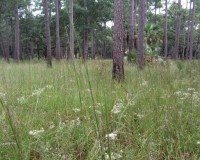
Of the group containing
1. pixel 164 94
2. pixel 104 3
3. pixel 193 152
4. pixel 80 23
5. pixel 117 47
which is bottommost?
pixel 193 152

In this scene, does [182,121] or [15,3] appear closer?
[182,121]

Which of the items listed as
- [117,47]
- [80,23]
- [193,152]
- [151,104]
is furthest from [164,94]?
[80,23]

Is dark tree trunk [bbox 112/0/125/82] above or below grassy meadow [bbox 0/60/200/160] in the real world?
above

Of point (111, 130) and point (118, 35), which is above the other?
point (118, 35)

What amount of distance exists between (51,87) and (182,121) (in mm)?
2825

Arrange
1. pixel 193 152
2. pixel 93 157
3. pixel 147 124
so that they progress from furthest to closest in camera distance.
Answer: pixel 147 124, pixel 193 152, pixel 93 157

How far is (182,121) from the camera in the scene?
2.97 meters

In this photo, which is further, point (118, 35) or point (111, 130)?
point (118, 35)

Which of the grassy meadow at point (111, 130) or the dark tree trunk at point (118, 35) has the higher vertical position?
the dark tree trunk at point (118, 35)

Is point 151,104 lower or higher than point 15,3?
lower

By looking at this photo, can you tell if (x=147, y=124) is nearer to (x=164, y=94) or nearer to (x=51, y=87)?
(x=164, y=94)

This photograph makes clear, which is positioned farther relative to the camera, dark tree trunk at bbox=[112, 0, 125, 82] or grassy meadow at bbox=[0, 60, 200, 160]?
dark tree trunk at bbox=[112, 0, 125, 82]

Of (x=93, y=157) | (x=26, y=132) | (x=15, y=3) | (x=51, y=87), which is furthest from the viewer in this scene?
(x=15, y=3)

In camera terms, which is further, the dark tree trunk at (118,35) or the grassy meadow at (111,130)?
the dark tree trunk at (118,35)
